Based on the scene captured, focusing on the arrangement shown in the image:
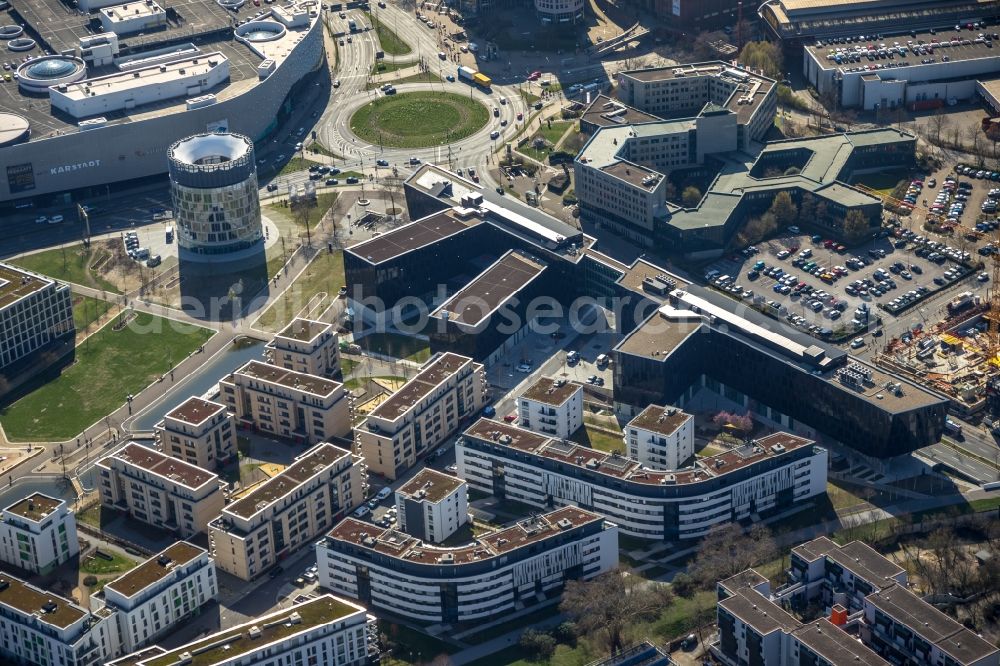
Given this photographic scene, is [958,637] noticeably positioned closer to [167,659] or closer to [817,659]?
[817,659]

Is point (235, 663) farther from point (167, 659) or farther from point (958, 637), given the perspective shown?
point (958, 637)

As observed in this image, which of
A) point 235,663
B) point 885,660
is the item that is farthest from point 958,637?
point 235,663

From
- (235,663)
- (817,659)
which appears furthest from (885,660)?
(235,663)

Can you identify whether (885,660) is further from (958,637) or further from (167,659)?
(167,659)

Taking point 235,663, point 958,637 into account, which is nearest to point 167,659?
point 235,663

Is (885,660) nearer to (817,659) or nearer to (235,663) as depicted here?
(817,659)

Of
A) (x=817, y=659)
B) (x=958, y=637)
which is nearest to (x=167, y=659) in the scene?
(x=817, y=659)
